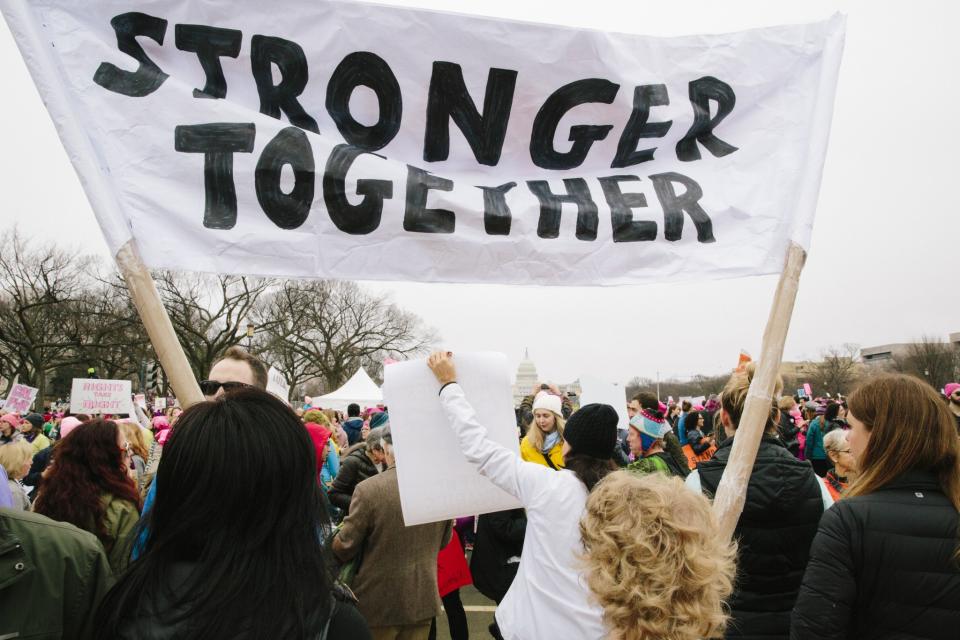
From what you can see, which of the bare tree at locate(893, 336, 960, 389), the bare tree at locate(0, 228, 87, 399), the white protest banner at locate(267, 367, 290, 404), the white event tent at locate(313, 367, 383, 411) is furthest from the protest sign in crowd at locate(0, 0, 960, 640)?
the bare tree at locate(893, 336, 960, 389)

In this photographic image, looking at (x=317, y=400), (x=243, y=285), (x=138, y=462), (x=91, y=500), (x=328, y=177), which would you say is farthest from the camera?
(x=243, y=285)

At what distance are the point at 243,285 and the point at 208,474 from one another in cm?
4160

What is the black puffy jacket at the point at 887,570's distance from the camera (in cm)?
203

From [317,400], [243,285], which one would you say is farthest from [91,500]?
[243,285]

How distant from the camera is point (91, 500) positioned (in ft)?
10.6

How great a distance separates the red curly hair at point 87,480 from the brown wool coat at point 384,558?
Answer: 1.18 meters

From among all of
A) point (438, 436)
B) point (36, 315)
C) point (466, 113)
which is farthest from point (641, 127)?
point (36, 315)

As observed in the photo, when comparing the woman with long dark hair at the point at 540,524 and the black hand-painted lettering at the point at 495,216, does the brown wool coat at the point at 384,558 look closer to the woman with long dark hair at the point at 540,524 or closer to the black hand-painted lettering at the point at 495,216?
the woman with long dark hair at the point at 540,524

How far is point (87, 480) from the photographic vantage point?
130 inches

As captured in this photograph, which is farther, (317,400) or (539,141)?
(317,400)

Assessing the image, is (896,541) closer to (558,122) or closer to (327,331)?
(558,122)

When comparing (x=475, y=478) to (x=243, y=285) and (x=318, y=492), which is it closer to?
(x=318, y=492)

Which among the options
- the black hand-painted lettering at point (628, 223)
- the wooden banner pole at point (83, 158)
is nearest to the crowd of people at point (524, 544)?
the wooden banner pole at point (83, 158)

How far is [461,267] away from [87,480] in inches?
88.4
